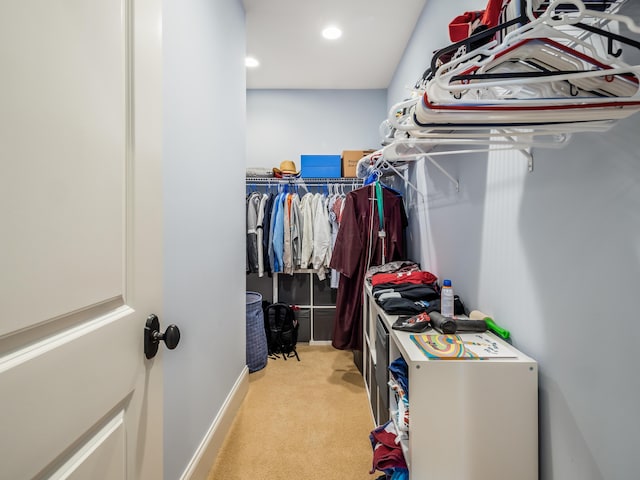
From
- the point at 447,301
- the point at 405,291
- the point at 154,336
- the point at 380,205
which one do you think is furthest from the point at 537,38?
the point at 380,205

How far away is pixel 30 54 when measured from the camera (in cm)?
42

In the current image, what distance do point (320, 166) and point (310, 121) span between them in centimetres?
70

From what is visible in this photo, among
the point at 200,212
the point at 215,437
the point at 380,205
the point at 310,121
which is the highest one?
the point at 310,121

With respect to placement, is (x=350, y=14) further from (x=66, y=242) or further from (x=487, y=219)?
(x=66, y=242)

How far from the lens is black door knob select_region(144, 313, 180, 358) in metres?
0.70

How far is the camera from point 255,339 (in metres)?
2.59

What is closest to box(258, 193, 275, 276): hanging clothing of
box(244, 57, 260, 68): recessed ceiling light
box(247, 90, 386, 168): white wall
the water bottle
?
box(247, 90, 386, 168): white wall

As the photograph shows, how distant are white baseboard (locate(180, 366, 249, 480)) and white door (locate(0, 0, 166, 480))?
2.74 feet

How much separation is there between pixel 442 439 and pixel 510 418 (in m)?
0.22

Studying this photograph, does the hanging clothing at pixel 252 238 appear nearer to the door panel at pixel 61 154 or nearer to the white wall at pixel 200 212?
the white wall at pixel 200 212

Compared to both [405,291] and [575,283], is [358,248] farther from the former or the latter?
[575,283]

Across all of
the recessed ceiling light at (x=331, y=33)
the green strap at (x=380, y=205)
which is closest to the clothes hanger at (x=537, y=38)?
the green strap at (x=380, y=205)

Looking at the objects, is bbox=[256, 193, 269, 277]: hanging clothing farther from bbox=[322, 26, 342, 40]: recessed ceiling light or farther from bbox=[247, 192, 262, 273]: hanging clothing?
bbox=[322, 26, 342, 40]: recessed ceiling light

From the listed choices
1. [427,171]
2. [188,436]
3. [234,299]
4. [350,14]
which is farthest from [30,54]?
[350,14]
